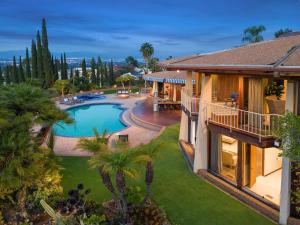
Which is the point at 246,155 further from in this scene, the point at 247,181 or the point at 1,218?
the point at 1,218

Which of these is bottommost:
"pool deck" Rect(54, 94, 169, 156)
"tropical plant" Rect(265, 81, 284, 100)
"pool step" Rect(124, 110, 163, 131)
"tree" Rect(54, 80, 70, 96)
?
"pool deck" Rect(54, 94, 169, 156)

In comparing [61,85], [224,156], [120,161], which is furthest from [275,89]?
[61,85]

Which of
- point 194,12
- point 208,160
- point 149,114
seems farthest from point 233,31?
point 208,160

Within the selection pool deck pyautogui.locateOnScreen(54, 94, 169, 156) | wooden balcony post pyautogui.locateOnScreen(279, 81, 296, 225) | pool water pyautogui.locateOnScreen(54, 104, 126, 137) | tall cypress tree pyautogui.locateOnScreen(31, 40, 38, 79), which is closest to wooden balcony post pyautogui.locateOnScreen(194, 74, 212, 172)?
wooden balcony post pyautogui.locateOnScreen(279, 81, 296, 225)

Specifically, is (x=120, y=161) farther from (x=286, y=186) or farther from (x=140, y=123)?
(x=140, y=123)

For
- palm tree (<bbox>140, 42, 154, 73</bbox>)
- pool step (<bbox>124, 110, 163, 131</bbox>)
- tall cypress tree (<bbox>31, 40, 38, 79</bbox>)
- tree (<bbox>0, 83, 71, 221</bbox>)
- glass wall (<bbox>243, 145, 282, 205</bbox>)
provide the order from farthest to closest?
palm tree (<bbox>140, 42, 154, 73</bbox>), tall cypress tree (<bbox>31, 40, 38, 79</bbox>), pool step (<bbox>124, 110, 163, 131</bbox>), glass wall (<bbox>243, 145, 282, 205</bbox>), tree (<bbox>0, 83, 71, 221</bbox>)

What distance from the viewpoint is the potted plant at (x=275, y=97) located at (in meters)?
12.8

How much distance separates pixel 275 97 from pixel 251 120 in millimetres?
1382

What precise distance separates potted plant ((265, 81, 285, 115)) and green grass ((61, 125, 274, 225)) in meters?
4.22

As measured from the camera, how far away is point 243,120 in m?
13.8

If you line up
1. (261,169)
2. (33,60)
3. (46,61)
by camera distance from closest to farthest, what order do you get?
(261,169), (46,61), (33,60)

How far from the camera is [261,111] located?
12984 millimetres

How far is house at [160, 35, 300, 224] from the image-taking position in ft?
34.9

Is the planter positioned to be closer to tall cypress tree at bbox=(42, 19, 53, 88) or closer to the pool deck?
the pool deck
